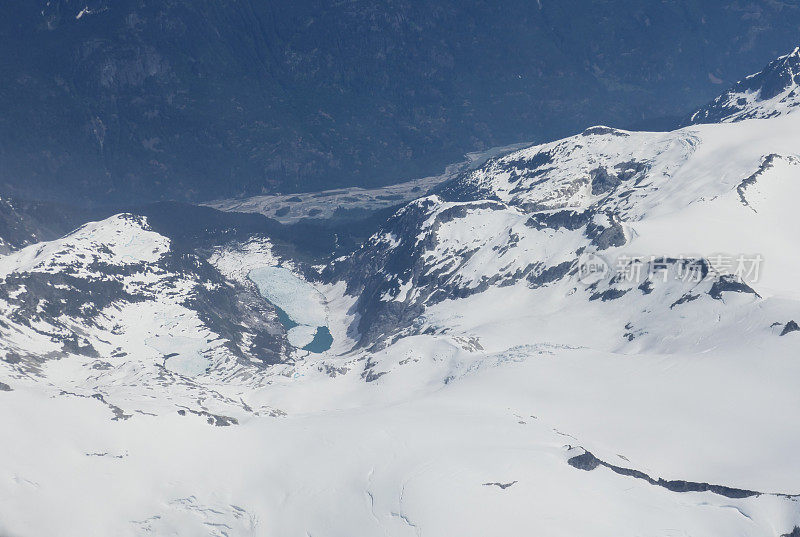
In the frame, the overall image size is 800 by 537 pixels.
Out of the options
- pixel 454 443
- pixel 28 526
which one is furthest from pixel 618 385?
pixel 28 526

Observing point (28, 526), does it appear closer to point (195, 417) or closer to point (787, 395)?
point (195, 417)

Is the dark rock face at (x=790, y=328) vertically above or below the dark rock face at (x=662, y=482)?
above

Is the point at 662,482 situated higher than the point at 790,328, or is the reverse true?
the point at 790,328

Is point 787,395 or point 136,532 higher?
point 787,395

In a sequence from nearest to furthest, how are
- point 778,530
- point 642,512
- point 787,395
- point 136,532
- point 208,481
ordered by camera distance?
point 778,530, point 642,512, point 136,532, point 208,481, point 787,395

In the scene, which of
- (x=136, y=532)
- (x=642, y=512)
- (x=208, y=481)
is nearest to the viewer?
(x=642, y=512)

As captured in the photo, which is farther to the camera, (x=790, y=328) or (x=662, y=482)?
(x=790, y=328)

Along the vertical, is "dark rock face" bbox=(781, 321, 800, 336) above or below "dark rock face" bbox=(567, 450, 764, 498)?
above

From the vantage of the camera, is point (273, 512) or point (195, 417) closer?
point (273, 512)

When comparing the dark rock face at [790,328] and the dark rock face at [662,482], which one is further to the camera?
the dark rock face at [790,328]

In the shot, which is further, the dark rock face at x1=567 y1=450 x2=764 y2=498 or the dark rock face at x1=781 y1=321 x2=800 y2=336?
the dark rock face at x1=781 y1=321 x2=800 y2=336
